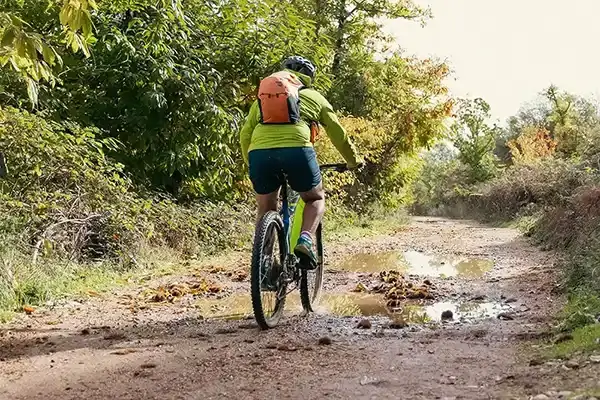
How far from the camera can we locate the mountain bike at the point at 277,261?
448 centimetres

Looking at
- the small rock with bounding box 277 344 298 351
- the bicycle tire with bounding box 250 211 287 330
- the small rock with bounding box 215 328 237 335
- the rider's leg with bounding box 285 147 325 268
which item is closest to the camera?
the small rock with bounding box 277 344 298 351

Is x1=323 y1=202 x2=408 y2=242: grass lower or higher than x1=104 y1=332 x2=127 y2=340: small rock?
higher

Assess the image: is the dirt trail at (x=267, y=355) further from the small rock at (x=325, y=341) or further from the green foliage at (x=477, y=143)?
the green foliage at (x=477, y=143)

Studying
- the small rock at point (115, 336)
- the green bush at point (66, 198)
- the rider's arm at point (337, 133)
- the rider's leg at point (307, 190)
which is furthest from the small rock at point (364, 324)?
the green bush at point (66, 198)

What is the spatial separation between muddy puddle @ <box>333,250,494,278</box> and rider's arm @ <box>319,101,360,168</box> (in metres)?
3.10

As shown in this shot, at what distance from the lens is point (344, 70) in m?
24.2

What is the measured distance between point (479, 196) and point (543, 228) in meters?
19.8

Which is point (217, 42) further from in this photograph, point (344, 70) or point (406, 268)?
point (344, 70)

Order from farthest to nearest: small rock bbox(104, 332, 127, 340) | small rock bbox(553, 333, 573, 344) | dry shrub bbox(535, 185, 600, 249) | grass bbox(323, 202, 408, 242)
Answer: grass bbox(323, 202, 408, 242)
dry shrub bbox(535, 185, 600, 249)
small rock bbox(104, 332, 127, 340)
small rock bbox(553, 333, 573, 344)

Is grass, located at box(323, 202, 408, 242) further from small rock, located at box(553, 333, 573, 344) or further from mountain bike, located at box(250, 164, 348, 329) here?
small rock, located at box(553, 333, 573, 344)

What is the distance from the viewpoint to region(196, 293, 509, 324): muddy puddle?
5.32 meters

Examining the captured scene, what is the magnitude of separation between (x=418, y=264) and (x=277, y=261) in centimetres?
498

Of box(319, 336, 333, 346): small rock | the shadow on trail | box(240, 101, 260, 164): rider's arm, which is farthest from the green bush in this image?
box(319, 336, 333, 346): small rock

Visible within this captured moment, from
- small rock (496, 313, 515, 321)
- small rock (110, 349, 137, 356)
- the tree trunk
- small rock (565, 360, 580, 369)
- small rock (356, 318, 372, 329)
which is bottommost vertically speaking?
small rock (496, 313, 515, 321)
